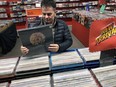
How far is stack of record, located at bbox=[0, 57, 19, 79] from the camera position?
3.79 feet

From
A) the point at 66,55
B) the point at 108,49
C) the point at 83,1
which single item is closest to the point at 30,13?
the point at 83,1

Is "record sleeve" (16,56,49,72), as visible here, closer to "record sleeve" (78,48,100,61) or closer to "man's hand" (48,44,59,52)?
"man's hand" (48,44,59,52)

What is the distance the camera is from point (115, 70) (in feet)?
3.82

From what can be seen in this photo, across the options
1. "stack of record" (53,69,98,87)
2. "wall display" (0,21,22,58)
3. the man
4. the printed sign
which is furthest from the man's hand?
the printed sign

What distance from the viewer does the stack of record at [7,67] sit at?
116 centimetres

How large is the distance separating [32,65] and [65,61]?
0.26 meters

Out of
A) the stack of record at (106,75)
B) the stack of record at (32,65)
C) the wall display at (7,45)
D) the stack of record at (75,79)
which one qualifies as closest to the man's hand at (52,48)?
the stack of record at (32,65)

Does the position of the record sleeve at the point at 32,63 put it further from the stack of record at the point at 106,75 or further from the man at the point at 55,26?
the stack of record at the point at 106,75

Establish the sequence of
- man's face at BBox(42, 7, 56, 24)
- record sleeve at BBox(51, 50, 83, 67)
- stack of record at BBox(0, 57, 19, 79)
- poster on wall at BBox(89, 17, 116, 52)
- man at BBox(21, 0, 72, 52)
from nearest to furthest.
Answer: poster on wall at BBox(89, 17, 116, 52) < stack of record at BBox(0, 57, 19, 79) < record sleeve at BBox(51, 50, 83, 67) < man at BBox(21, 0, 72, 52) < man's face at BBox(42, 7, 56, 24)

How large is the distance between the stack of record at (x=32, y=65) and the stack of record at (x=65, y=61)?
6 centimetres

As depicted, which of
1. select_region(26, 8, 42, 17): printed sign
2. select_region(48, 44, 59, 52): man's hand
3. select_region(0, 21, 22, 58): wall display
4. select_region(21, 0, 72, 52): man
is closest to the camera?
select_region(48, 44, 59, 52): man's hand

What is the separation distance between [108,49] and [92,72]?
0.20 m

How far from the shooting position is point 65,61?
50.8 inches

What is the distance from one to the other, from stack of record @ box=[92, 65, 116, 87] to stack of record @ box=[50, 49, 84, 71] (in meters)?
0.14
